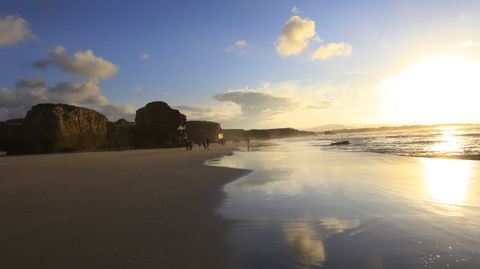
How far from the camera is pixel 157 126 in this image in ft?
254

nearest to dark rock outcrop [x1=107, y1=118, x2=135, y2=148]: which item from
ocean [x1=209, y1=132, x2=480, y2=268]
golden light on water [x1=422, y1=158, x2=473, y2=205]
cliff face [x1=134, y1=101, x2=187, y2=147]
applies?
cliff face [x1=134, y1=101, x2=187, y2=147]

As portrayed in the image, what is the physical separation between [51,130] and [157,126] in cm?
2476

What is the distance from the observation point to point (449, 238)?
6441 mm

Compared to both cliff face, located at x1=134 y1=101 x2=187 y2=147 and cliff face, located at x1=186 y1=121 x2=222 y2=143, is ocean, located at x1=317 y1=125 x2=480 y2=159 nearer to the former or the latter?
cliff face, located at x1=134 y1=101 x2=187 y2=147

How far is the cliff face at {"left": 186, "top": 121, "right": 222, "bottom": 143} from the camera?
134250 millimetres

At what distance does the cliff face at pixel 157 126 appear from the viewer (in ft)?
252

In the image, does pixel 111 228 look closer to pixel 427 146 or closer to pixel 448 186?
pixel 448 186

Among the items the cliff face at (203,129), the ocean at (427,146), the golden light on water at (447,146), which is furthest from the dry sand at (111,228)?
the cliff face at (203,129)

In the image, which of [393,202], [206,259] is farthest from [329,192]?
[206,259]

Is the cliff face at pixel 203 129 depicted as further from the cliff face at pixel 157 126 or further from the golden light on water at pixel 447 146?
the golden light on water at pixel 447 146

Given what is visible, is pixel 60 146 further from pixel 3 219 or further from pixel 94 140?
pixel 3 219

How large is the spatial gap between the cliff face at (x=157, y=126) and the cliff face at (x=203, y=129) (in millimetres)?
52759

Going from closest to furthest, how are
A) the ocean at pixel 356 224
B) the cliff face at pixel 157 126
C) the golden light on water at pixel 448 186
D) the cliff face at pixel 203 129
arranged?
the ocean at pixel 356 224 → the golden light on water at pixel 448 186 → the cliff face at pixel 157 126 → the cliff face at pixel 203 129

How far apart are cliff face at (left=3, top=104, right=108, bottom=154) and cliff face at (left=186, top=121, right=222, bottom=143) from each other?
2846 inches
